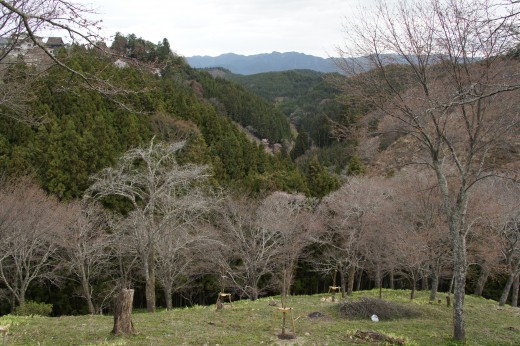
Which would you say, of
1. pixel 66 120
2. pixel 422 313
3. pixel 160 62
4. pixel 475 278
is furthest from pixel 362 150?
pixel 66 120

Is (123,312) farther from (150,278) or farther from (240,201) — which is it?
(240,201)

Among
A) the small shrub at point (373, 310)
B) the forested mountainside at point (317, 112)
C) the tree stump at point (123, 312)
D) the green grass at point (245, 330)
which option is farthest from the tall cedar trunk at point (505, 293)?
the tree stump at point (123, 312)

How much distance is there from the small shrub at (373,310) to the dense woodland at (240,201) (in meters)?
2.36

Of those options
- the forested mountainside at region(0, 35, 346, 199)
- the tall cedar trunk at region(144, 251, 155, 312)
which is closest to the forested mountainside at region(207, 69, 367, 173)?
the forested mountainside at region(0, 35, 346, 199)

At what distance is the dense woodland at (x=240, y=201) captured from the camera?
31.6 feet

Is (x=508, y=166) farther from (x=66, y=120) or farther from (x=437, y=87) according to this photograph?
(x=66, y=120)

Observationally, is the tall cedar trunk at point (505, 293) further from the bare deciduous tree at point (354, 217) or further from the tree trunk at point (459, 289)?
the tree trunk at point (459, 289)

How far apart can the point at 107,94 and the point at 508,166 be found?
9221mm

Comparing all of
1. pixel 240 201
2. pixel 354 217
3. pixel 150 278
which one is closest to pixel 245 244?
pixel 240 201

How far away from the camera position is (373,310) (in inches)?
491

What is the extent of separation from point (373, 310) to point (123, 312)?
7.48 m

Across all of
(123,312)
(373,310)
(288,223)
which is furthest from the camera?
(288,223)

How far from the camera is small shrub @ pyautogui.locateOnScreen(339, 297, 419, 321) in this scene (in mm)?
12336

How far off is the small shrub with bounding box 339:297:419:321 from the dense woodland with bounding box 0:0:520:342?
236 cm
